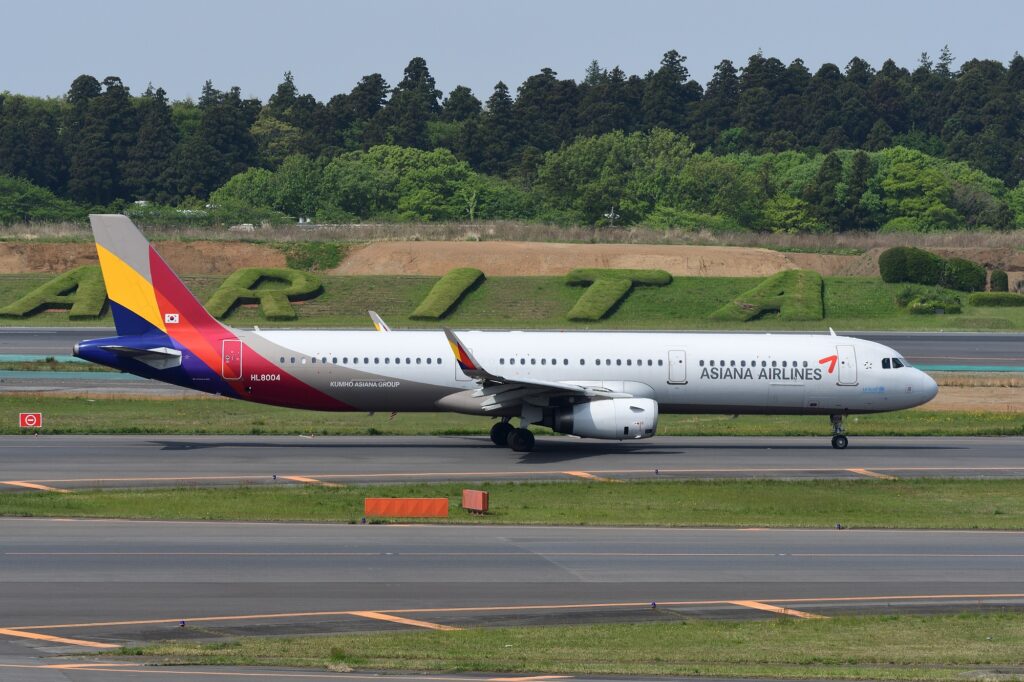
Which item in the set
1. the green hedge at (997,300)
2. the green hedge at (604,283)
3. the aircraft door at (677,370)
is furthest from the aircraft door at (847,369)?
the green hedge at (997,300)

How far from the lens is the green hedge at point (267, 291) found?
86.4 m

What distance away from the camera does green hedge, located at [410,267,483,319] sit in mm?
86394

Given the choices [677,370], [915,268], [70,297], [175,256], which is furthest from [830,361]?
[175,256]

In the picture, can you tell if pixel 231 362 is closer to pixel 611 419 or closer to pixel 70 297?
pixel 611 419

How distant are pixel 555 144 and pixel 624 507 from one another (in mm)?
156740

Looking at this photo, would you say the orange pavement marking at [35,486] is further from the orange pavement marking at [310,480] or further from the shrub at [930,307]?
the shrub at [930,307]

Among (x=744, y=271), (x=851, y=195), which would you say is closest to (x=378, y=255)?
(x=744, y=271)

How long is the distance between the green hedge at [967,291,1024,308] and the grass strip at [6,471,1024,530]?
58930mm

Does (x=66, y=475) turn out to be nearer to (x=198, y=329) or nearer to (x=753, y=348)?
(x=198, y=329)

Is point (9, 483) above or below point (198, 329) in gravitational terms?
below

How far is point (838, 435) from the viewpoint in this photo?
141 feet

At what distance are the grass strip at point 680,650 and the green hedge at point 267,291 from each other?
67431 millimetres

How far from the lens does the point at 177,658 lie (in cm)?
1753

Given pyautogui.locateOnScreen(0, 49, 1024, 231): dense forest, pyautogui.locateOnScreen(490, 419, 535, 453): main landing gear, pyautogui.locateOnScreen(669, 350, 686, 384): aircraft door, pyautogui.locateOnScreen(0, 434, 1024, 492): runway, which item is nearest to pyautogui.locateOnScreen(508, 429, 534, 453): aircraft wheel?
pyautogui.locateOnScreen(490, 419, 535, 453): main landing gear
